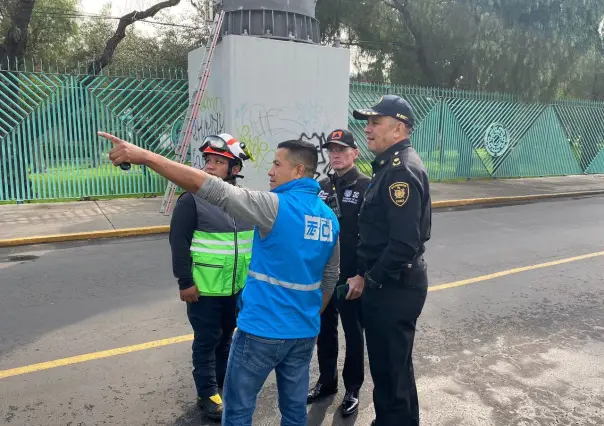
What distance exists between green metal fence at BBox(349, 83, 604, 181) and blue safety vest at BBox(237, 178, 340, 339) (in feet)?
38.3

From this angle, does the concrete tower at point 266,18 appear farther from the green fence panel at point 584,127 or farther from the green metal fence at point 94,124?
the green fence panel at point 584,127

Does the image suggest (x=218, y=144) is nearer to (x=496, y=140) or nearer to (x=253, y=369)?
(x=253, y=369)

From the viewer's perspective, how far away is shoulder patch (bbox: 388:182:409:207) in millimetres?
2299

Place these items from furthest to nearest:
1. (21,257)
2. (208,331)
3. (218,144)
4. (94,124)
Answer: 1. (94,124)
2. (21,257)
3. (208,331)
4. (218,144)

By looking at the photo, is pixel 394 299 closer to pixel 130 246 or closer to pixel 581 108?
pixel 130 246

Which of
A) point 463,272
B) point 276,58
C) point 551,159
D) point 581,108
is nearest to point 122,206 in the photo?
point 276,58

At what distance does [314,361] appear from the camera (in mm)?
3725

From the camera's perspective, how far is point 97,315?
4496 mm

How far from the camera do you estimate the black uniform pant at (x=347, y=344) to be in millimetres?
3100

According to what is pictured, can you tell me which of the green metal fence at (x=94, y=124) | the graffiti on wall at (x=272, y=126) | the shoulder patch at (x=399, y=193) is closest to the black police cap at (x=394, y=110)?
the shoulder patch at (x=399, y=193)

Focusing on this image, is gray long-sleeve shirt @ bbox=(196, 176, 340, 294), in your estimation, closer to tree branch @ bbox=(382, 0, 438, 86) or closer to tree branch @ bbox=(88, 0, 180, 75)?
tree branch @ bbox=(88, 0, 180, 75)

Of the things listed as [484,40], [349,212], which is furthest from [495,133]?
[349,212]

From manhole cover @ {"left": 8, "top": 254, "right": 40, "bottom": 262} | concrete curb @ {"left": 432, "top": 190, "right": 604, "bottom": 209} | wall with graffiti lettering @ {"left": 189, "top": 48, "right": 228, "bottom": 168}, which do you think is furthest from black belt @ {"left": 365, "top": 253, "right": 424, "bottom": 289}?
concrete curb @ {"left": 432, "top": 190, "right": 604, "bottom": 209}

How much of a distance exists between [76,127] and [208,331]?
29.7 ft
